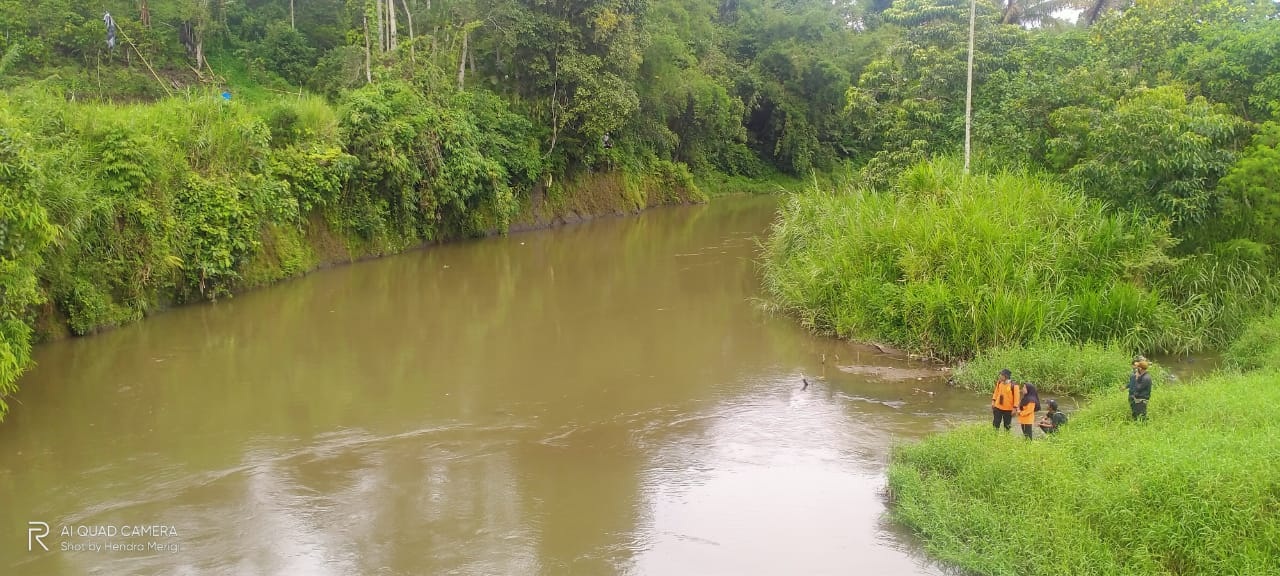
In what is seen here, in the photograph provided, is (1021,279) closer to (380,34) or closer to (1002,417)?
(1002,417)

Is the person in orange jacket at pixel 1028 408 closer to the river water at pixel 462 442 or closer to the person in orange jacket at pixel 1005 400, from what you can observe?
the person in orange jacket at pixel 1005 400

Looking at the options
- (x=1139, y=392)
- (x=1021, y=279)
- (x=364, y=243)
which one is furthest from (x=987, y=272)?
(x=364, y=243)

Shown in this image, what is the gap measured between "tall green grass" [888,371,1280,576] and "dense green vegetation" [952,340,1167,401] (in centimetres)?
236

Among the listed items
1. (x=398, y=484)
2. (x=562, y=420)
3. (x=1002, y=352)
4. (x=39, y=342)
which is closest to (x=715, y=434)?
(x=562, y=420)

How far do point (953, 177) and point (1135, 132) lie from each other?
3099mm

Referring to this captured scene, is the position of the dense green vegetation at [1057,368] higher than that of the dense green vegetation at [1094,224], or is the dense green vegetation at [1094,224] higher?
the dense green vegetation at [1094,224]

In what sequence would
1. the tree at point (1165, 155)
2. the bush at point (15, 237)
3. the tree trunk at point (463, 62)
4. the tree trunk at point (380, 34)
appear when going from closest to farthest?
the bush at point (15, 237), the tree at point (1165, 155), the tree trunk at point (380, 34), the tree trunk at point (463, 62)

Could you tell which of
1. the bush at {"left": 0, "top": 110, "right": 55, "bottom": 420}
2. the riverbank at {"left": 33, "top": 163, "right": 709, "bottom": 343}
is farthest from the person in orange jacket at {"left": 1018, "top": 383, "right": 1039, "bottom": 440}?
the riverbank at {"left": 33, "top": 163, "right": 709, "bottom": 343}

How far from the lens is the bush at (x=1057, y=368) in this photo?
11.4m

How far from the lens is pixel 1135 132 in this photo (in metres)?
13.4

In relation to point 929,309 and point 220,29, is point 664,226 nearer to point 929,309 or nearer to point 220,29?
point 220,29

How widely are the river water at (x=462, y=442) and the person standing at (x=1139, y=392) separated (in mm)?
2186

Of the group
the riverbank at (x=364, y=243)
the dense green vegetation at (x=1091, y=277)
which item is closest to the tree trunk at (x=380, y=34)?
the riverbank at (x=364, y=243)

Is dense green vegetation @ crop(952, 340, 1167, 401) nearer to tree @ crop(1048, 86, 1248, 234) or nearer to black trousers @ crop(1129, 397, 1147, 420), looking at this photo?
black trousers @ crop(1129, 397, 1147, 420)
